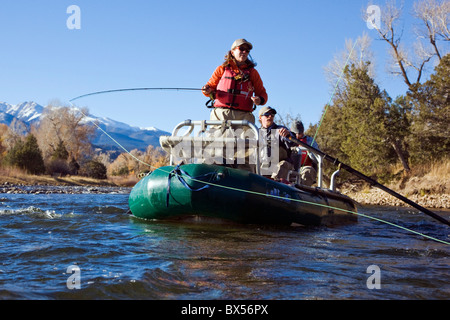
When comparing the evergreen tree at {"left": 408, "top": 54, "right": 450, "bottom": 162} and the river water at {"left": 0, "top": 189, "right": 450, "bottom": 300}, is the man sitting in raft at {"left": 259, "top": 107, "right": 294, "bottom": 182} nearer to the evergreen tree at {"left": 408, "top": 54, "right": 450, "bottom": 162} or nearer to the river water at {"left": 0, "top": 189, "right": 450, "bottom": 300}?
the river water at {"left": 0, "top": 189, "right": 450, "bottom": 300}

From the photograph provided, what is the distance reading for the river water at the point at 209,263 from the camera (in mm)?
3594

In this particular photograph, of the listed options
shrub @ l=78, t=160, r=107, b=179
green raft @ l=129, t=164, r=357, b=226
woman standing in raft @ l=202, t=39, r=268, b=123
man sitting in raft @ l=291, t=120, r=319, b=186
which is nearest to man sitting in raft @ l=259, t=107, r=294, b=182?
woman standing in raft @ l=202, t=39, r=268, b=123

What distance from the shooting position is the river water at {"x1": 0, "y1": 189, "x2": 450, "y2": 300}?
3.59 meters

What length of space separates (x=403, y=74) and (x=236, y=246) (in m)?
24.6

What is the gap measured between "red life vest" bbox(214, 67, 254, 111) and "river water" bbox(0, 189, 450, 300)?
1859 mm

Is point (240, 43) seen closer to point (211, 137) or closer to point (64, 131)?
→ point (211, 137)

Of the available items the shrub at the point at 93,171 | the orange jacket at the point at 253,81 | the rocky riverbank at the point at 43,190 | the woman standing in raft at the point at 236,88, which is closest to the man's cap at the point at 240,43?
the woman standing in raft at the point at 236,88

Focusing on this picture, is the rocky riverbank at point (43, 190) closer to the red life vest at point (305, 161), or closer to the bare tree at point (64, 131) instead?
the red life vest at point (305, 161)

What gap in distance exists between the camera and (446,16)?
25656mm

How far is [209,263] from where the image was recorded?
4.50m

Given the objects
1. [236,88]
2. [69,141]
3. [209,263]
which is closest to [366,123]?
[236,88]

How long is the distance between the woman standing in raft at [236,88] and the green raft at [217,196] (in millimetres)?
1059

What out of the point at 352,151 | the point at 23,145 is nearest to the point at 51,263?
the point at 352,151
